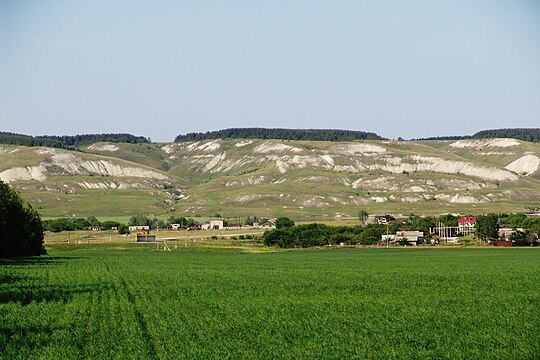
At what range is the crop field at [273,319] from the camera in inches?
846

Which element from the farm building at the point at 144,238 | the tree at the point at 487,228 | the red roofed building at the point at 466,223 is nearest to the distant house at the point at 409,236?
the tree at the point at 487,228

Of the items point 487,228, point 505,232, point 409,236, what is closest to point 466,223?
point 505,232

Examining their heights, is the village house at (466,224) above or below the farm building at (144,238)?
above

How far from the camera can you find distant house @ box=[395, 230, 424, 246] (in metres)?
149

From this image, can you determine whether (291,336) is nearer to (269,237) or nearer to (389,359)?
(389,359)

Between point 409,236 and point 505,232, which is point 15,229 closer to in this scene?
point 409,236

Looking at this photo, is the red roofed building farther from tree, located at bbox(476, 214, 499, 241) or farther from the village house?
tree, located at bbox(476, 214, 499, 241)

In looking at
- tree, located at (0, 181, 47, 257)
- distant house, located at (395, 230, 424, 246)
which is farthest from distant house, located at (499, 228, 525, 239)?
tree, located at (0, 181, 47, 257)

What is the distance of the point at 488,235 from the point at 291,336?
427ft

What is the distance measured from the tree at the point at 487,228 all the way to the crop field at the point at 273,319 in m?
106

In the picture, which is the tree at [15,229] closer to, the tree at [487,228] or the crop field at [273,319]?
the crop field at [273,319]

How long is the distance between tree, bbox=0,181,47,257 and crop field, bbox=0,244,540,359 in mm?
43568

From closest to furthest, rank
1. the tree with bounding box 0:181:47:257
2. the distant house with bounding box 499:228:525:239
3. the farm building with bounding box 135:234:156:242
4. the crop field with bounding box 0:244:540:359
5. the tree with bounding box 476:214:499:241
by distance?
the crop field with bounding box 0:244:540:359 < the tree with bounding box 0:181:47:257 < the distant house with bounding box 499:228:525:239 < the tree with bounding box 476:214:499:241 < the farm building with bounding box 135:234:156:242

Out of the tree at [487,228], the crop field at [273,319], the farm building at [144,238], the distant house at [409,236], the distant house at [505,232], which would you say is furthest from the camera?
the farm building at [144,238]
